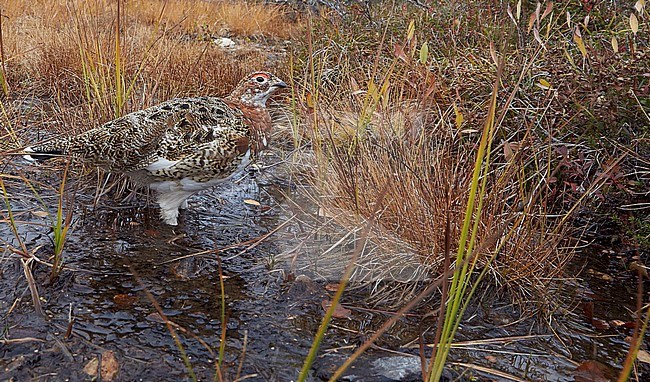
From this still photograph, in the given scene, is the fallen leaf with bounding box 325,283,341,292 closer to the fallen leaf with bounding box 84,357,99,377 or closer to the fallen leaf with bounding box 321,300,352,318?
the fallen leaf with bounding box 321,300,352,318

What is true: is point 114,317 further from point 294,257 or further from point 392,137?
point 392,137

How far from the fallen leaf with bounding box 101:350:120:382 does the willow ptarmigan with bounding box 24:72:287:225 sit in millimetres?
1158

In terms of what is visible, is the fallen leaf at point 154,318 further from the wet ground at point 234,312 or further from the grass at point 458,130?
the grass at point 458,130

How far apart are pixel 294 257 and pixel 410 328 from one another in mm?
667

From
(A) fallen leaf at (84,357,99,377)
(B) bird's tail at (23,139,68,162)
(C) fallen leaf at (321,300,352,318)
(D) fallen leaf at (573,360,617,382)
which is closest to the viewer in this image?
(A) fallen leaf at (84,357,99,377)

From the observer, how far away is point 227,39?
9633mm

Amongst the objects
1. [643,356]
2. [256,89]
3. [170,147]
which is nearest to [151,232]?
[170,147]

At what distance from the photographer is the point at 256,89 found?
3.62 meters

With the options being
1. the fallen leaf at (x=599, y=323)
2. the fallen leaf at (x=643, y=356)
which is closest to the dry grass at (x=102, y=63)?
the fallen leaf at (x=599, y=323)

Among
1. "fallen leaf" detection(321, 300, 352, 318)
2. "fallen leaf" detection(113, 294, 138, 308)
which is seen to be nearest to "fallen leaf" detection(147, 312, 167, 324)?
"fallen leaf" detection(113, 294, 138, 308)

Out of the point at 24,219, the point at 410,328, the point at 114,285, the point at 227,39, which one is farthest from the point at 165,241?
the point at 227,39

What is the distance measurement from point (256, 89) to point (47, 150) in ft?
3.96

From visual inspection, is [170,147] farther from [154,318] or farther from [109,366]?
[109,366]

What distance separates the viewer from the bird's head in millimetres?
3611
